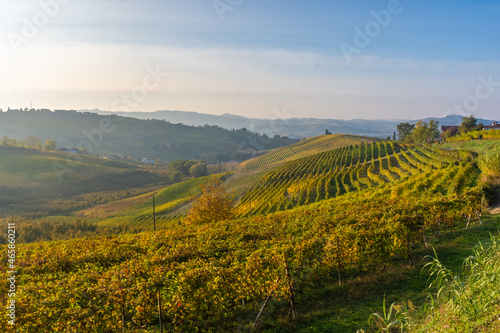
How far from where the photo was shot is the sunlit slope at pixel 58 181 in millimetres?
103188

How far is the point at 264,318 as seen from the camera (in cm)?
1050

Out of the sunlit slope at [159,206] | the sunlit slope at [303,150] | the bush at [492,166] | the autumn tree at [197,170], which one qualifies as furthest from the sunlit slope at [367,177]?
the autumn tree at [197,170]

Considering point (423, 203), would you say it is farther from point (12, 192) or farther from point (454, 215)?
point (12, 192)

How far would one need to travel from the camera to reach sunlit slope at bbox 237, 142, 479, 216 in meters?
30.9

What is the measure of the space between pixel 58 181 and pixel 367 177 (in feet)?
360

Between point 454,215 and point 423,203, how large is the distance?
3.03 meters

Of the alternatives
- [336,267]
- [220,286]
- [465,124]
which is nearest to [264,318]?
[220,286]

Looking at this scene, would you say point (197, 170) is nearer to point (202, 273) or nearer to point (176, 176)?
point (176, 176)

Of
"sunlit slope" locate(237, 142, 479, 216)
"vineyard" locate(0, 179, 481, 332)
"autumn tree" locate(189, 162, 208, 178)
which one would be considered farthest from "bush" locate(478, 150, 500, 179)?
"autumn tree" locate(189, 162, 208, 178)

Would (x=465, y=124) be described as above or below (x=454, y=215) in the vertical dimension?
above

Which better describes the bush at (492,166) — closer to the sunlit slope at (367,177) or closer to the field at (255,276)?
the sunlit slope at (367,177)

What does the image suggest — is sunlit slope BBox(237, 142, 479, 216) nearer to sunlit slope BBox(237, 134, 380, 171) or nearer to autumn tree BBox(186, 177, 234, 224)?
autumn tree BBox(186, 177, 234, 224)

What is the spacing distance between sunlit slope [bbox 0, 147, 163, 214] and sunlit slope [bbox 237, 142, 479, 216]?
2591 inches

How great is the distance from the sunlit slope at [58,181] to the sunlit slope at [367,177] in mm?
65809
